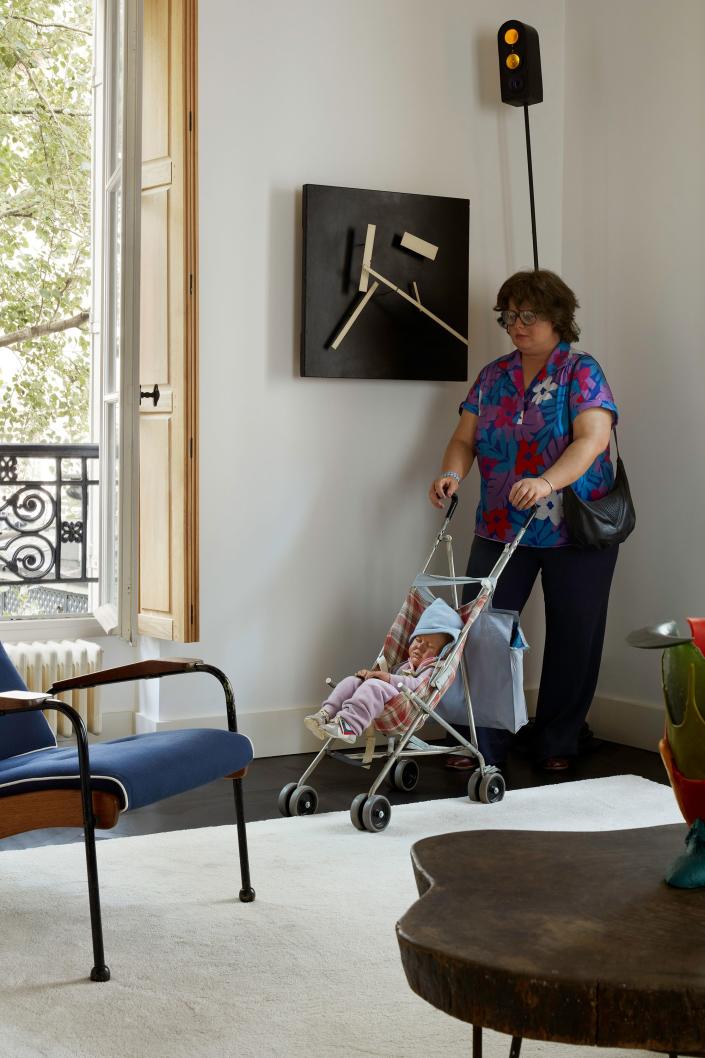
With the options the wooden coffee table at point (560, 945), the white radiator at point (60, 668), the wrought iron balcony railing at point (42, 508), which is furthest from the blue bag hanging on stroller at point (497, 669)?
the wrought iron balcony railing at point (42, 508)

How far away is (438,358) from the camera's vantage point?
4.72m

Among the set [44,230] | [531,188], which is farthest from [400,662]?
[44,230]

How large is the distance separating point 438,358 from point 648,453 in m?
0.91

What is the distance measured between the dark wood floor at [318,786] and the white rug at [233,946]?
0.16 metres

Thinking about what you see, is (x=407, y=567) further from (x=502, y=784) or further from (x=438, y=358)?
(x=502, y=784)

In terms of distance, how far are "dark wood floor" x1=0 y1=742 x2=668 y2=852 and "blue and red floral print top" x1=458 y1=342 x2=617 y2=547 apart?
2.76 ft

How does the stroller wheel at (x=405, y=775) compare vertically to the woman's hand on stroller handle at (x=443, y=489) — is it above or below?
below

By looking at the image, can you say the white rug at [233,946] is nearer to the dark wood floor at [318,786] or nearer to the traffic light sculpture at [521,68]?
the dark wood floor at [318,786]

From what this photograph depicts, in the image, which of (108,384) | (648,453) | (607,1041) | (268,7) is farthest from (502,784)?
(268,7)

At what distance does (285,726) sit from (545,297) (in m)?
1.84

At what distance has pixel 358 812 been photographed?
346 centimetres

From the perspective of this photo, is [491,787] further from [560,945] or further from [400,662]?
[560,945]

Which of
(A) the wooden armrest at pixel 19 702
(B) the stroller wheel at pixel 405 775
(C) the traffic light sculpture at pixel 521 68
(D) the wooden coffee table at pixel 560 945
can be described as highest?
(C) the traffic light sculpture at pixel 521 68

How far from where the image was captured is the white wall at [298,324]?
4.32 meters
